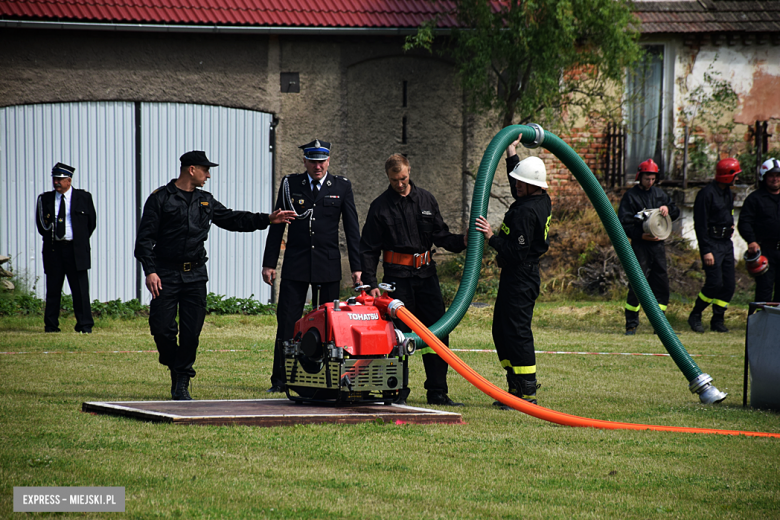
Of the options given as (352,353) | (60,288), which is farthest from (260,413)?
(60,288)

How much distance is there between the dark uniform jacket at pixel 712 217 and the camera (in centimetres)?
1202

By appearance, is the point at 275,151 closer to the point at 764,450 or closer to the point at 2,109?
the point at 2,109

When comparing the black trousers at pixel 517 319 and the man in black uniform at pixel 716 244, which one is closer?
the black trousers at pixel 517 319

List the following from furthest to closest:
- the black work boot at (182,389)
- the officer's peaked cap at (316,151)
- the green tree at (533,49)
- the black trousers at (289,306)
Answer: the green tree at (533,49)
the officer's peaked cap at (316,151)
the black trousers at (289,306)
the black work boot at (182,389)

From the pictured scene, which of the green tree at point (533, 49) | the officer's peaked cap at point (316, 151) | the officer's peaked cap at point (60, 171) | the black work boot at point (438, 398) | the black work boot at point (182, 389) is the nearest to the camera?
the black work boot at point (182, 389)

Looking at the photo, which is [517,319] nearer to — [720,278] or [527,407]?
[527,407]

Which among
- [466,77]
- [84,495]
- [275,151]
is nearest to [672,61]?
[466,77]

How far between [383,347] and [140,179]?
948 cm

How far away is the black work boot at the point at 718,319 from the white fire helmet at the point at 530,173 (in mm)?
6338

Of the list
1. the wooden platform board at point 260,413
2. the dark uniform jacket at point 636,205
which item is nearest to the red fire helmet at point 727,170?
the dark uniform jacket at point 636,205

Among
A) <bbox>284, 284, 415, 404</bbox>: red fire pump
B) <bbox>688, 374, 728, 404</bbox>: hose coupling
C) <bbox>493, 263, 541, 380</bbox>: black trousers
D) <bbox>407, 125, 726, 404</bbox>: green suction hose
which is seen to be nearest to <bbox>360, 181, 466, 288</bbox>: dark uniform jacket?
<bbox>407, 125, 726, 404</bbox>: green suction hose

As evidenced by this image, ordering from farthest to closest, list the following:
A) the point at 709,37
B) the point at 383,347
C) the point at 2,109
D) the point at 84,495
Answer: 1. the point at 709,37
2. the point at 2,109
3. the point at 383,347
4. the point at 84,495

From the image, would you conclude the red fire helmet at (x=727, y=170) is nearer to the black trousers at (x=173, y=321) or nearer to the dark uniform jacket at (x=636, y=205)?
the dark uniform jacket at (x=636, y=205)

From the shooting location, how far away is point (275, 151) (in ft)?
48.7
